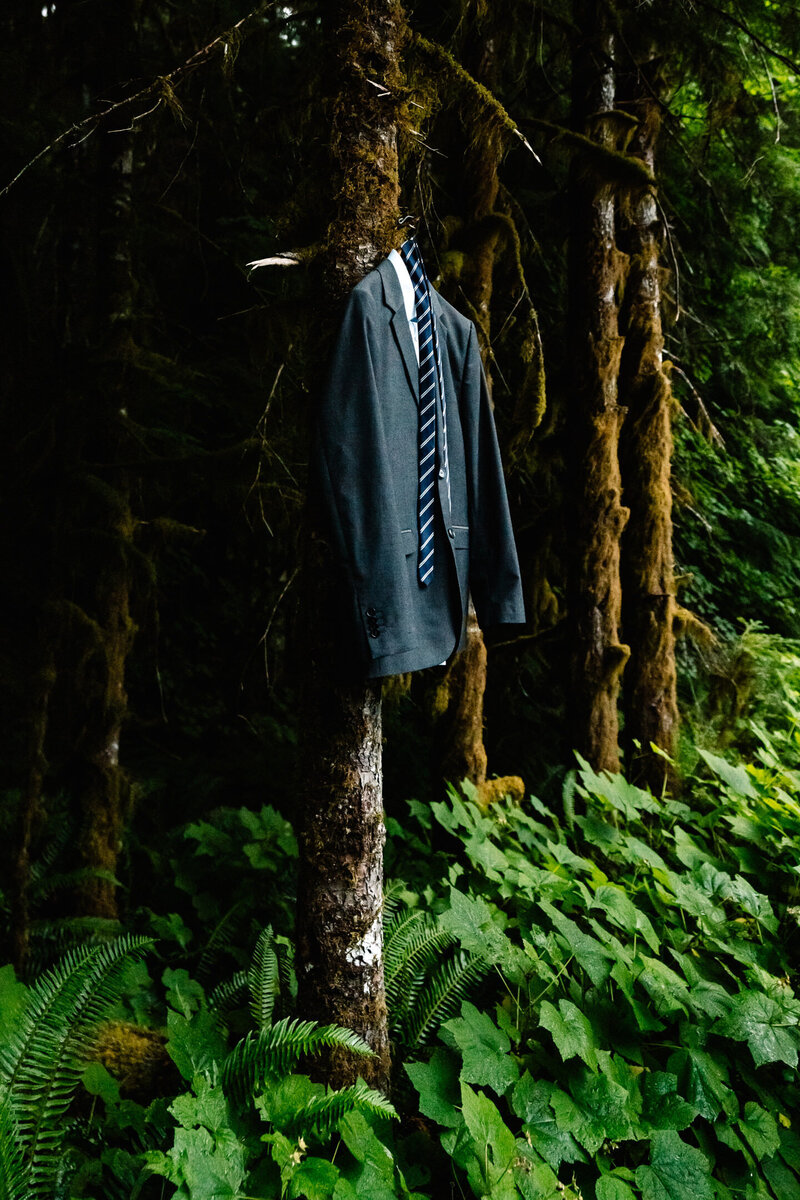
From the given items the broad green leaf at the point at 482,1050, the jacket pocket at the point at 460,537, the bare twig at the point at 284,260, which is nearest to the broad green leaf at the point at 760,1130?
the broad green leaf at the point at 482,1050

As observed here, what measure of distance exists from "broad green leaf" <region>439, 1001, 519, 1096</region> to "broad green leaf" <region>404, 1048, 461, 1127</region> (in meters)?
0.05

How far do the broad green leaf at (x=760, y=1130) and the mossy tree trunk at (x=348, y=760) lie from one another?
0.98m

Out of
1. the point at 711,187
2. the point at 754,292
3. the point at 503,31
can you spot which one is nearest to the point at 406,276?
the point at 503,31

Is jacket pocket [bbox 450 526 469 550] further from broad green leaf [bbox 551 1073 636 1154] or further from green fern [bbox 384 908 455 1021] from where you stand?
broad green leaf [bbox 551 1073 636 1154]

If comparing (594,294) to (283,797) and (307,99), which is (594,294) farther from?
(283,797)

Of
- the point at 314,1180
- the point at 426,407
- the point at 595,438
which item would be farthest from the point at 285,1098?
the point at 595,438

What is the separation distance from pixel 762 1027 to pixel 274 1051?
51.9 inches

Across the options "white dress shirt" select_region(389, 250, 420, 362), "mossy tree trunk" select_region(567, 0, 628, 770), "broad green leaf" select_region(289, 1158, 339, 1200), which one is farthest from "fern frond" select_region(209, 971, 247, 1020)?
"mossy tree trunk" select_region(567, 0, 628, 770)

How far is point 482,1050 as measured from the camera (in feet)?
6.26

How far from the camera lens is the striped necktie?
6.61 feet

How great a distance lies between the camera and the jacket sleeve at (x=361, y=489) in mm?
1799

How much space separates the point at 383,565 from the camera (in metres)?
1.82

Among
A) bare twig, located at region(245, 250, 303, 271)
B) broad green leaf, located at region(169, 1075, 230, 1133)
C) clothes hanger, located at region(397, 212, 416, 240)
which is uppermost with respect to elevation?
clothes hanger, located at region(397, 212, 416, 240)

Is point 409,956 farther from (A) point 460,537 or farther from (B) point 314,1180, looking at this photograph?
(A) point 460,537
